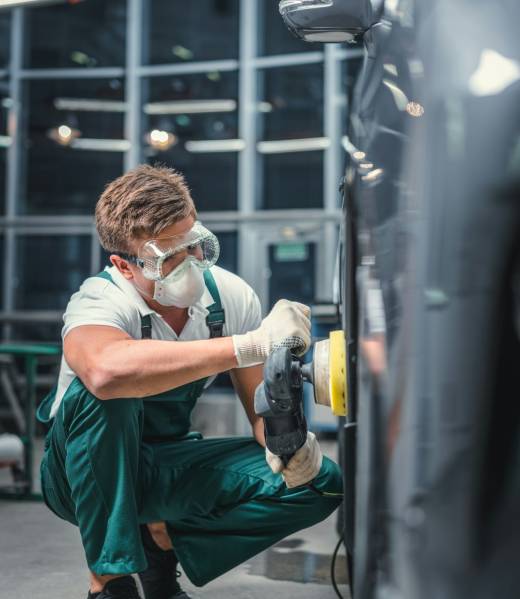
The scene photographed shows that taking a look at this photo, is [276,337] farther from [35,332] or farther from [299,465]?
[35,332]

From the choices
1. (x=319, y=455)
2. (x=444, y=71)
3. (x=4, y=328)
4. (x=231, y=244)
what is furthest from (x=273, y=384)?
(x=4, y=328)

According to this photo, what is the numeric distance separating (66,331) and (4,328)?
6664 mm

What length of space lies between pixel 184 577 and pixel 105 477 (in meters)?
0.80

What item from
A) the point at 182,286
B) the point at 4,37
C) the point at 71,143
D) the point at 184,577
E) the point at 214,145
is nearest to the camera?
the point at 182,286

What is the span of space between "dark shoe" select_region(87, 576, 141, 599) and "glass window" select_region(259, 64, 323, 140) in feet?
21.8

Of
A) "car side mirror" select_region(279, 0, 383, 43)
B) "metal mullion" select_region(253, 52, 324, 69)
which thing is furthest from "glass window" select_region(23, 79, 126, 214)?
"car side mirror" select_region(279, 0, 383, 43)

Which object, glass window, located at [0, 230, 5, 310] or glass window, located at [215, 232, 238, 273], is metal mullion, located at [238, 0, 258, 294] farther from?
glass window, located at [0, 230, 5, 310]

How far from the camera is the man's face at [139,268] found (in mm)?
2090

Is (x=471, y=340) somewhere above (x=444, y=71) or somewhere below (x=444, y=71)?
below

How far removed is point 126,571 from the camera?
6.27ft

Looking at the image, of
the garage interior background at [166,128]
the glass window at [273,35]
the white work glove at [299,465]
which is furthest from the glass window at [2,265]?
the white work glove at [299,465]

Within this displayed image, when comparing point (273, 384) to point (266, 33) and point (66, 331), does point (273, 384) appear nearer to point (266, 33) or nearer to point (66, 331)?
point (66, 331)

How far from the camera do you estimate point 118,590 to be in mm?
2008

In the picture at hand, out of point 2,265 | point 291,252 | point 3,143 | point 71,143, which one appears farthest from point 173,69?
point 2,265
